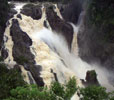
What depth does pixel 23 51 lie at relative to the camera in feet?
63.8

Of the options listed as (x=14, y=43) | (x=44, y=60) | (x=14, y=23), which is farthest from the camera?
(x=14, y=23)

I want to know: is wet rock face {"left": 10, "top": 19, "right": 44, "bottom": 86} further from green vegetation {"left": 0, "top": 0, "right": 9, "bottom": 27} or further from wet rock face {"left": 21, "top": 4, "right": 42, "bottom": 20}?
wet rock face {"left": 21, "top": 4, "right": 42, "bottom": 20}

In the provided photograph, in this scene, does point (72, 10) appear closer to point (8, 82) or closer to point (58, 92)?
point (8, 82)

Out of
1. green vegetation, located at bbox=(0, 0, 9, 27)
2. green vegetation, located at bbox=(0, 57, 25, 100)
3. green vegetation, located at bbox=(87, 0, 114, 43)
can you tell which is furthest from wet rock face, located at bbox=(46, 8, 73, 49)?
green vegetation, located at bbox=(0, 57, 25, 100)

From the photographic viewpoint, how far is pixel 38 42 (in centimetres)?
2098

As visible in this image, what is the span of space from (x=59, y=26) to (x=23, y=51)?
27.4 ft

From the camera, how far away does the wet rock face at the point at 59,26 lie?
2594 cm

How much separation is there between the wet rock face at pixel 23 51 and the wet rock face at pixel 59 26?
16.9 feet

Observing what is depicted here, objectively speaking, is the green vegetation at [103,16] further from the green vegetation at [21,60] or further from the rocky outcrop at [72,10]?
the green vegetation at [21,60]

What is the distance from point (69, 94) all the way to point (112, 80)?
15152 mm

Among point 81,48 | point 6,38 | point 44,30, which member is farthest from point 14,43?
point 81,48

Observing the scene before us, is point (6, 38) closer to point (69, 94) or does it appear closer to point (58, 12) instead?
point (58, 12)

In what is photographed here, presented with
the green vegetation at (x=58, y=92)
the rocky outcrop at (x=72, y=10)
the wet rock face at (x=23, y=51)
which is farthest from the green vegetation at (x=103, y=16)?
the green vegetation at (x=58, y=92)

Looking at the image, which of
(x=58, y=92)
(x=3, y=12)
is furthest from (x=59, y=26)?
(x=58, y=92)
